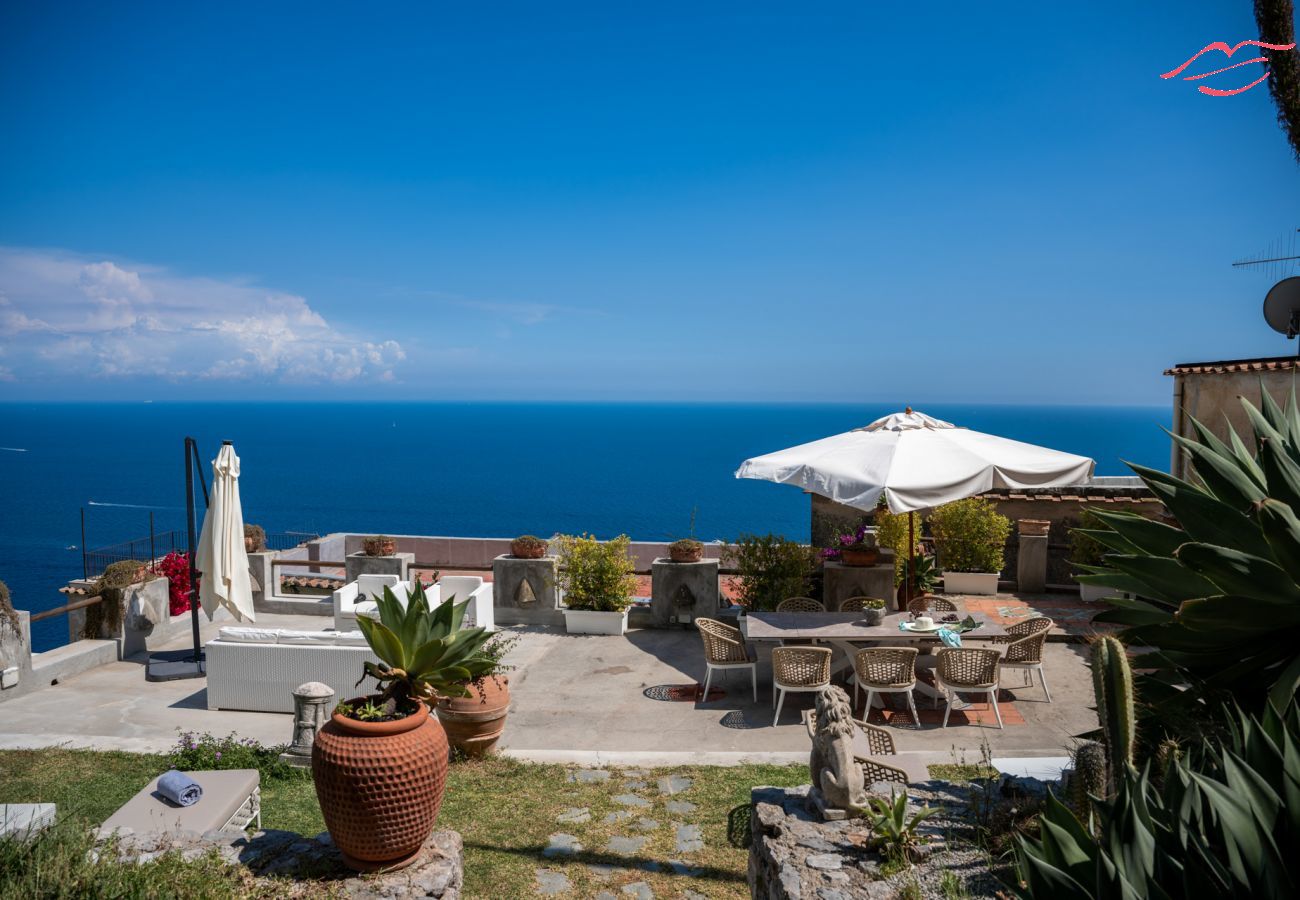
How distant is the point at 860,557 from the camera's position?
9742mm

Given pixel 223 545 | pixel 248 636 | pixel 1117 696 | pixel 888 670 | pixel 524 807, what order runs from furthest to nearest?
1. pixel 223 545
2. pixel 248 636
3. pixel 888 670
4. pixel 524 807
5. pixel 1117 696

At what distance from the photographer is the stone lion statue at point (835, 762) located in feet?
14.5

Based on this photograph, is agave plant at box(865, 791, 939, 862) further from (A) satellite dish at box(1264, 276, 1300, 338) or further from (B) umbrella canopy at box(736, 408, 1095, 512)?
(A) satellite dish at box(1264, 276, 1300, 338)

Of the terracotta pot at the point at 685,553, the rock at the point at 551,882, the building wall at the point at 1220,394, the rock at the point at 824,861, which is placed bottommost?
the rock at the point at 551,882

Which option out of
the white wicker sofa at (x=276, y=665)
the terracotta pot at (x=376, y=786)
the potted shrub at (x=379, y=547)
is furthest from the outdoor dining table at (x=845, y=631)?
the potted shrub at (x=379, y=547)

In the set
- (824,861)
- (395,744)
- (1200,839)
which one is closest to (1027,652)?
(824,861)

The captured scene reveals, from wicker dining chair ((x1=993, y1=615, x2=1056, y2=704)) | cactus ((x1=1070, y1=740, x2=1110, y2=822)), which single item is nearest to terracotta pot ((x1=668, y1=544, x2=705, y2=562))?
wicker dining chair ((x1=993, y1=615, x2=1056, y2=704))

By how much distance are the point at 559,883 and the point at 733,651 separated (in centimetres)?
384

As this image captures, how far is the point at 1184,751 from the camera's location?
12.0ft

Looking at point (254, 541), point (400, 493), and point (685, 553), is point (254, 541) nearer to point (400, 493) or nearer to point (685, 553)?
point (685, 553)

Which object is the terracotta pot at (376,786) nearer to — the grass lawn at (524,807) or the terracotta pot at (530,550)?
the grass lawn at (524,807)

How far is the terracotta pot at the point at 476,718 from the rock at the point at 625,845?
1.86 metres

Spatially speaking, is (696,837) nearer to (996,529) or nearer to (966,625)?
(966,625)

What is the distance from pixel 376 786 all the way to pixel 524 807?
229 cm
